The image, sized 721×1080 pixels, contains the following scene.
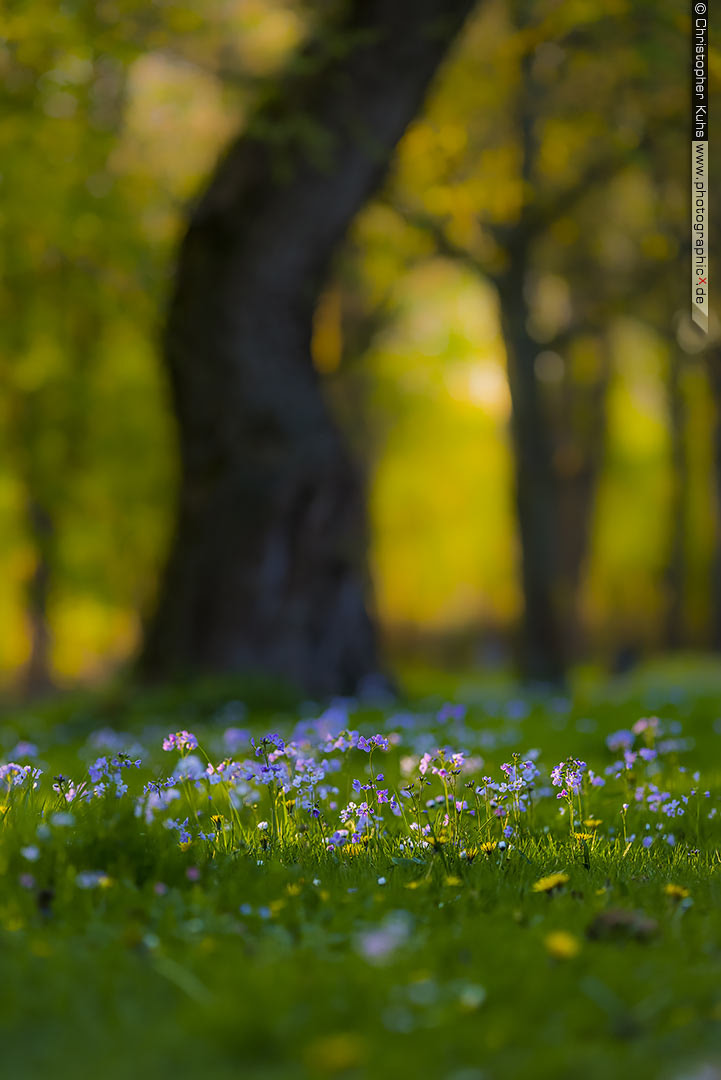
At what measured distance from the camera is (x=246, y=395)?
35.7 ft

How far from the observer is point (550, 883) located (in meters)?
3.30

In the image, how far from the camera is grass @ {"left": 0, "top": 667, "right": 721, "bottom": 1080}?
7.34ft

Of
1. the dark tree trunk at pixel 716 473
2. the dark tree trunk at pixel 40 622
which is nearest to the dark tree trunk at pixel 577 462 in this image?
the dark tree trunk at pixel 716 473

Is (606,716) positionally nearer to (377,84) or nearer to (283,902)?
(283,902)

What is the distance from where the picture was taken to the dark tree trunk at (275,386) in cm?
1048

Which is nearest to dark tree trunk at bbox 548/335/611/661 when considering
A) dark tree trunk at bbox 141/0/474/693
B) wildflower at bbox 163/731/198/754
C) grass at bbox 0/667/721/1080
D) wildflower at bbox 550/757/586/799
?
dark tree trunk at bbox 141/0/474/693


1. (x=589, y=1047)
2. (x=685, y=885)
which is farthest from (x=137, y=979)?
(x=685, y=885)

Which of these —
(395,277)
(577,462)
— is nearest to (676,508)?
(577,462)

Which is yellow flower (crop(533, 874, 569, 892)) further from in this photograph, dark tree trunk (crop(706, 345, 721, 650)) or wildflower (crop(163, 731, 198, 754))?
dark tree trunk (crop(706, 345, 721, 650))

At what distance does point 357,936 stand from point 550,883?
2.59 ft

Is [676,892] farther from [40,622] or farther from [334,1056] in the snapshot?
[40,622]

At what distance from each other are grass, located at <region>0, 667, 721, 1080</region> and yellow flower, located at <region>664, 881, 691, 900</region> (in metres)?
0.01

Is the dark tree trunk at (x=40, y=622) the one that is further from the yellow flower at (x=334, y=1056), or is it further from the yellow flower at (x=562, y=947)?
the yellow flower at (x=334, y=1056)

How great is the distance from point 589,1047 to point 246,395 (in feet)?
30.5
